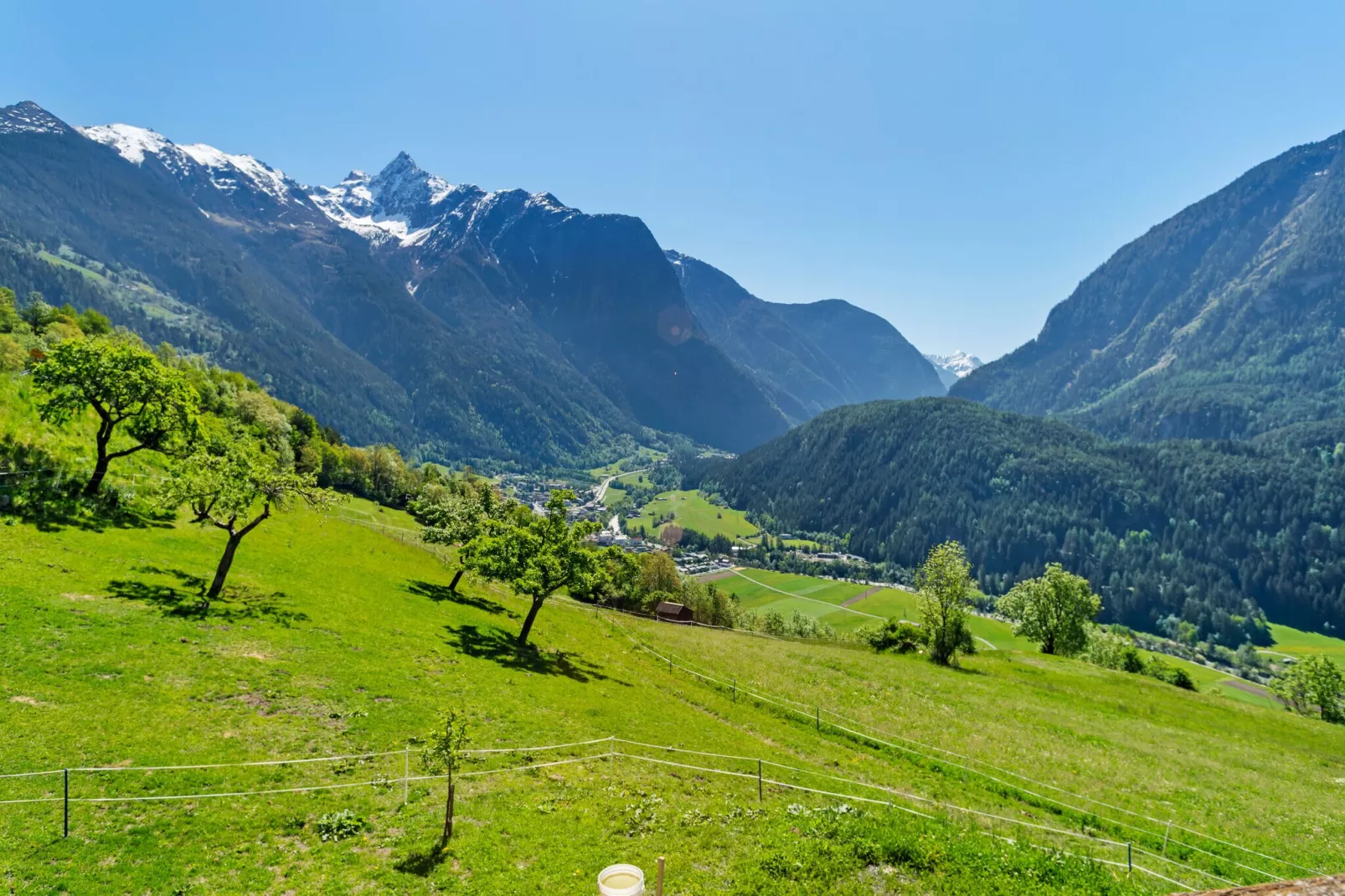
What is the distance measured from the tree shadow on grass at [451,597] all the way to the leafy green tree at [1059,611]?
3079 inches

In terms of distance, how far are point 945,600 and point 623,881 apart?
69.5 meters

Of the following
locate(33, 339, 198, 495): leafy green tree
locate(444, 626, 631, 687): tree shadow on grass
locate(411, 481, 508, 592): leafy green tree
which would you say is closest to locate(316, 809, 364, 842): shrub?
locate(444, 626, 631, 687): tree shadow on grass

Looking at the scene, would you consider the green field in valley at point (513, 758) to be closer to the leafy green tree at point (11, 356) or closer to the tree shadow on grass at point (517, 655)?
the tree shadow on grass at point (517, 655)

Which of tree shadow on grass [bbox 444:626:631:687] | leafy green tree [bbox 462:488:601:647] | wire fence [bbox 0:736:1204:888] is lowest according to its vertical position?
tree shadow on grass [bbox 444:626:631:687]

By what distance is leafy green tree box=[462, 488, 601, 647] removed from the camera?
4634 centimetres

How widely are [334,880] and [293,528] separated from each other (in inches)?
2320

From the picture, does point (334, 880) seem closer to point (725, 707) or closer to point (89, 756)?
point (89, 756)

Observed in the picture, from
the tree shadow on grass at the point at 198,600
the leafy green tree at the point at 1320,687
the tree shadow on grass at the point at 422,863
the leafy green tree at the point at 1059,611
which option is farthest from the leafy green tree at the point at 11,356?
the leafy green tree at the point at 1320,687

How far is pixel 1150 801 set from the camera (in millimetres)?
31547

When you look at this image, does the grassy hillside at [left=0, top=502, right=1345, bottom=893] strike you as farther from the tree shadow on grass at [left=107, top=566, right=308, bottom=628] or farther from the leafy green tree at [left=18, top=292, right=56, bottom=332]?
the leafy green tree at [left=18, top=292, right=56, bottom=332]

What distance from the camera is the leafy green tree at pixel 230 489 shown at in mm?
37312

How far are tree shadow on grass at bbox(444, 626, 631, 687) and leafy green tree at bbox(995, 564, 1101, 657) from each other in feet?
240

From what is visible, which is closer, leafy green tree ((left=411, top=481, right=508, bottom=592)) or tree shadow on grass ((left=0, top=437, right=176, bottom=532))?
tree shadow on grass ((left=0, top=437, right=176, bottom=532))

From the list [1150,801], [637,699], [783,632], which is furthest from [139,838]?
[783,632]
